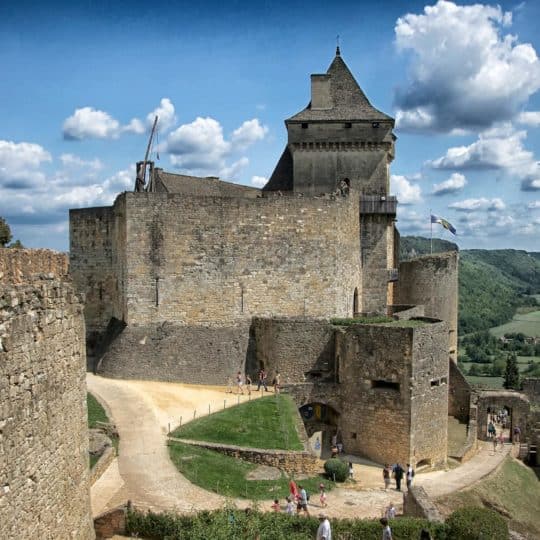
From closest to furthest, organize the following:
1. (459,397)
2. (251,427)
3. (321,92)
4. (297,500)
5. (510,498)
Answer: (297,500)
(251,427)
(510,498)
(459,397)
(321,92)

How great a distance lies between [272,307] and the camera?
29.3 m

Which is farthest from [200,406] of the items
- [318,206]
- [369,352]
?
[318,206]

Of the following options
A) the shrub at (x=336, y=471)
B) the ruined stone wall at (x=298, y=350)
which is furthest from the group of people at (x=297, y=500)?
the ruined stone wall at (x=298, y=350)

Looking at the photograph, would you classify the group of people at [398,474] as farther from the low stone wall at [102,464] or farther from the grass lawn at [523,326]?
the grass lawn at [523,326]

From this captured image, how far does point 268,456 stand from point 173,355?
8.46 m

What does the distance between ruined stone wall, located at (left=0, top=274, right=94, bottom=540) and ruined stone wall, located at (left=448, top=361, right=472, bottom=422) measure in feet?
83.0

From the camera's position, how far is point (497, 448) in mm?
29594

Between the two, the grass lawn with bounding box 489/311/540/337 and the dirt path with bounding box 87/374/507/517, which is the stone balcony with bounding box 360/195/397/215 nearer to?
the dirt path with bounding box 87/374/507/517

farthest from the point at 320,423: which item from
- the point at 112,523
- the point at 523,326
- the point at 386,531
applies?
the point at 523,326

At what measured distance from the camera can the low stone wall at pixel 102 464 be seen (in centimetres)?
1572

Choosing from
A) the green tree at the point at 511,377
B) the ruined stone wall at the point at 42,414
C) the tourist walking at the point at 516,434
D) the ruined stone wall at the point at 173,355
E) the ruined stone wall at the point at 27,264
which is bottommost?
the green tree at the point at 511,377

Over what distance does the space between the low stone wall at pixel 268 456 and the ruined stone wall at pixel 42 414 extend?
9.33 metres

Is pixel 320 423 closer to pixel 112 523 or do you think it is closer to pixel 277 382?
pixel 277 382

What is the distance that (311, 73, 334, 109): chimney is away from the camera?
35656 mm
